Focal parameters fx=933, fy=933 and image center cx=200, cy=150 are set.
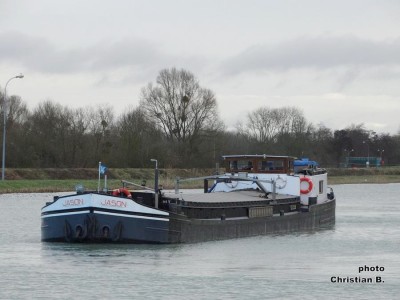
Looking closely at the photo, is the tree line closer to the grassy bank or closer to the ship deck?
the grassy bank

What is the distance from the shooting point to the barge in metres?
28.5

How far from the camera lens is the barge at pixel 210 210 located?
2853 centimetres

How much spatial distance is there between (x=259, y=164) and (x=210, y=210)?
8702 millimetres

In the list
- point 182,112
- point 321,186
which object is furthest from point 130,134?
point 321,186

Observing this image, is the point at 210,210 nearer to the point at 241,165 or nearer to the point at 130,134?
the point at 241,165

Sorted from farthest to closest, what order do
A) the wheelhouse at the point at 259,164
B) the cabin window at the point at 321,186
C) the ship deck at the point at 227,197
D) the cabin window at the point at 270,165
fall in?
the cabin window at the point at 321,186 < the cabin window at the point at 270,165 < the wheelhouse at the point at 259,164 < the ship deck at the point at 227,197

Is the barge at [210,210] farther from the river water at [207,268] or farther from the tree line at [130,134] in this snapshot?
the tree line at [130,134]

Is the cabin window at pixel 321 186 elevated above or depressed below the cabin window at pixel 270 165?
below

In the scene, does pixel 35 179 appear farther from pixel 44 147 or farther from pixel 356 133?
pixel 356 133

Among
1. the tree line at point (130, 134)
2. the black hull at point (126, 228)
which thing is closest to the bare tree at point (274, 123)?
the tree line at point (130, 134)

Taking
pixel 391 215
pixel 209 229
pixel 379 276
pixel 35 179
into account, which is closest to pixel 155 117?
pixel 35 179

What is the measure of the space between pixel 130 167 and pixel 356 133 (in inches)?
3912

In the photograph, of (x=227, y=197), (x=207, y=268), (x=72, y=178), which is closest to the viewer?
(x=207, y=268)

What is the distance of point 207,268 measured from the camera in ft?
82.2
